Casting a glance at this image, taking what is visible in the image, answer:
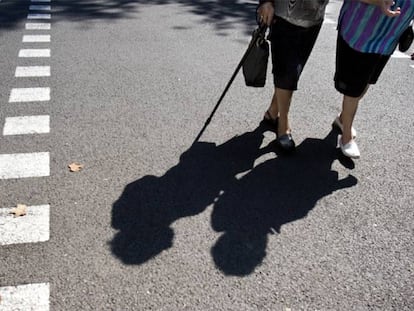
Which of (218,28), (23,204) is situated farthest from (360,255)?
(218,28)

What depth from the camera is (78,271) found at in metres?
2.49

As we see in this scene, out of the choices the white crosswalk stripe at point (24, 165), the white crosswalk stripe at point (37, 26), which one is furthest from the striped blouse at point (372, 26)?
the white crosswalk stripe at point (37, 26)

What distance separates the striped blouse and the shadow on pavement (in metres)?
3.69

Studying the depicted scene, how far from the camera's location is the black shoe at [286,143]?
3664 mm

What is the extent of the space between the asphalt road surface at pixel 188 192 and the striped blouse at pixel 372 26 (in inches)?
34.7

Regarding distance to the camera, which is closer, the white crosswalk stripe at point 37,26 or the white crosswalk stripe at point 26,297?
the white crosswalk stripe at point 26,297

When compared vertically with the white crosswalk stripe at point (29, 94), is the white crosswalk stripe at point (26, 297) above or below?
above

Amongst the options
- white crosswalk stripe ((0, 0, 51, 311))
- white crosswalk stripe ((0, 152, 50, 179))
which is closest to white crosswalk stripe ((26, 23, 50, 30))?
white crosswalk stripe ((0, 0, 51, 311))

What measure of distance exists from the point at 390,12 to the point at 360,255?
1454 mm

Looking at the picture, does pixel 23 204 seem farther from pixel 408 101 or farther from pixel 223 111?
pixel 408 101

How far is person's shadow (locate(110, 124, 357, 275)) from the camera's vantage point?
2.70 meters

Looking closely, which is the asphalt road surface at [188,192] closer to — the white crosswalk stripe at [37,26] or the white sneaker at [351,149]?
the white sneaker at [351,149]

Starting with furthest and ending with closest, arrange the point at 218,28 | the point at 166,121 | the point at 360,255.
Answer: the point at 218,28 → the point at 166,121 → the point at 360,255

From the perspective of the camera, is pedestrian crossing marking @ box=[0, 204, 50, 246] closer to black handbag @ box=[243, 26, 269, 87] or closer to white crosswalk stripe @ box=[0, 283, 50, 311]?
white crosswalk stripe @ box=[0, 283, 50, 311]
